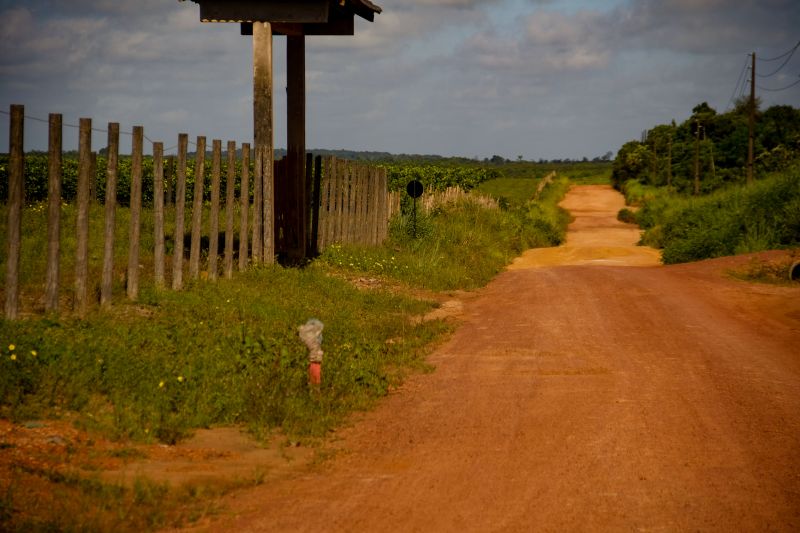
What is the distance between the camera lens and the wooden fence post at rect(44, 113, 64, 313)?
895 cm

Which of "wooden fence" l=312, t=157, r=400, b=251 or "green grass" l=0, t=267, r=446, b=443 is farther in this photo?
"wooden fence" l=312, t=157, r=400, b=251

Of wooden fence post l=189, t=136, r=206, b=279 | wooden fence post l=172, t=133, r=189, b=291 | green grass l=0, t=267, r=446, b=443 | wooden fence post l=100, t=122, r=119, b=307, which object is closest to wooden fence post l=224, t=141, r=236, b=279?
wooden fence post l=189, t=136, r=206, b=279

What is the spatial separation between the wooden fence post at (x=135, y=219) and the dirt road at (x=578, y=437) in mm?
3662

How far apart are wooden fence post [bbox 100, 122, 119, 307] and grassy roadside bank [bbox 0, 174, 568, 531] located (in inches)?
12.0

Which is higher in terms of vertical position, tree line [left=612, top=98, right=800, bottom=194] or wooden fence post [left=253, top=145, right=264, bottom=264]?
tree line [left=612, top=98, right=800, bottom=194]

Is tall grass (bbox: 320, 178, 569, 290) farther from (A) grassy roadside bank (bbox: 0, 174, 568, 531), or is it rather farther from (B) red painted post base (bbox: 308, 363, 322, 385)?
(B) red painted post base (bbox: 308, 363, 322, 385)

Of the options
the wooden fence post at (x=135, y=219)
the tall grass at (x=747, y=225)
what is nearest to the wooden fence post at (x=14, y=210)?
the wooden fence post at (x=135, y=219)

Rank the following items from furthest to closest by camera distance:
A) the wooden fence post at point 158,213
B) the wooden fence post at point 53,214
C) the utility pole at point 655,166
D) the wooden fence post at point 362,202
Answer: the utility pole at point 655,166, the wooden fence post at point 362,202, the wooden fence post at point 158,213, the wooden fence post at point 53,214

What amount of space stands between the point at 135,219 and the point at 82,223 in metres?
1.01

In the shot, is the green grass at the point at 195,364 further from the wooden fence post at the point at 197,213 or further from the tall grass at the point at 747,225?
the tall grass at the point at 747,225

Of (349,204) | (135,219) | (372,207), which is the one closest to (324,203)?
(349,204)

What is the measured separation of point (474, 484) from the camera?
5.92 meters

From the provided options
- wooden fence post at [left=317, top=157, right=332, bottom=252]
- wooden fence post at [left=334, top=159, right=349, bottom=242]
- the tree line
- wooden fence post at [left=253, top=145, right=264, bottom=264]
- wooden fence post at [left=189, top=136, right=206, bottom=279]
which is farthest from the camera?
the tree line

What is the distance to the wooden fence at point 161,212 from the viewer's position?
8.66 metres
